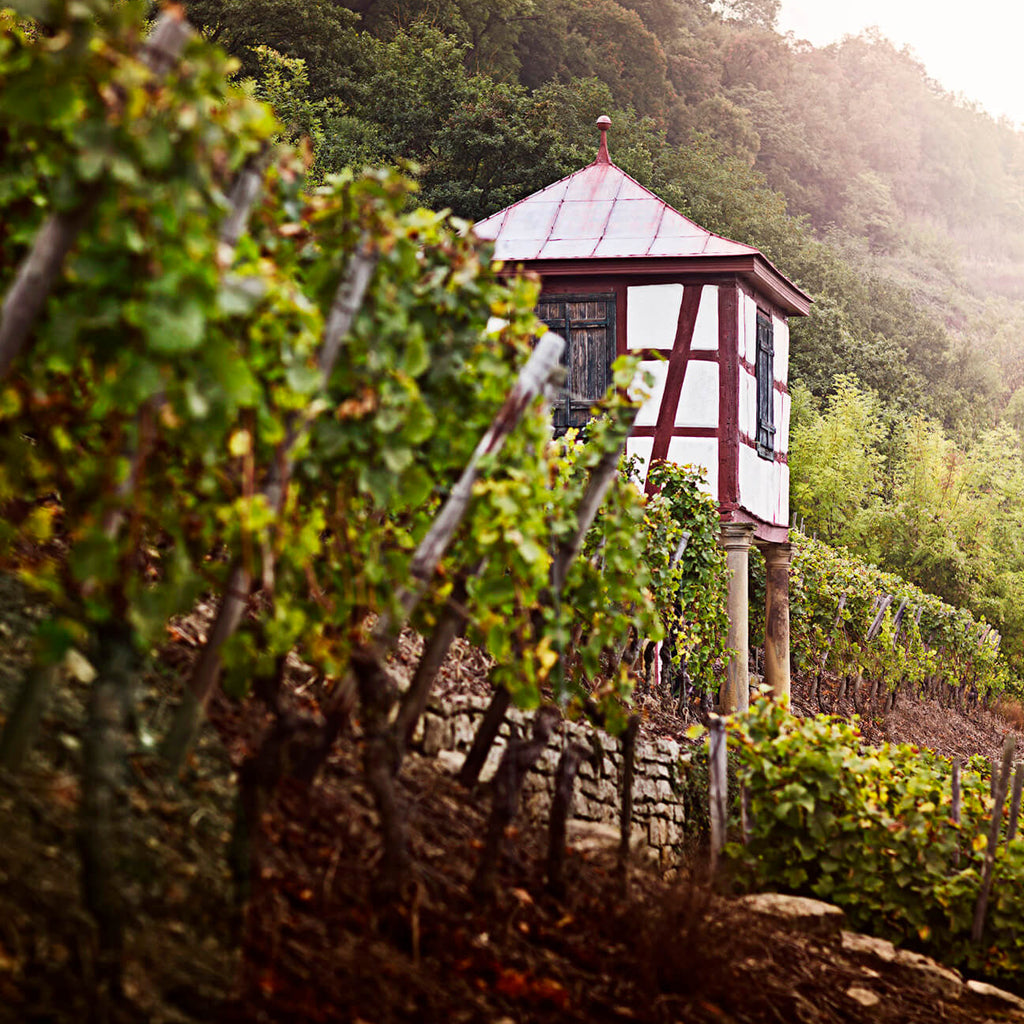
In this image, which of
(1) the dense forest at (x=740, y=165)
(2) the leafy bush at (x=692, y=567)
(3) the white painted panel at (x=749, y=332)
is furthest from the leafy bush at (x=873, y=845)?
(1) the dense forest at (x=740, y=165)

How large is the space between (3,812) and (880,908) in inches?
179

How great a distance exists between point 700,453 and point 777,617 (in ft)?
10.1

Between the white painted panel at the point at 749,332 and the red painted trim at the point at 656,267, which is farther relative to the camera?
the white painted panel at the point at 749,332

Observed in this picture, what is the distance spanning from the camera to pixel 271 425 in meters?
2.79

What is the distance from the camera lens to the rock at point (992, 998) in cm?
536

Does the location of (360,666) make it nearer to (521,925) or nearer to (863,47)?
(521,925)

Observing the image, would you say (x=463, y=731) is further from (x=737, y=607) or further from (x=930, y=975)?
(x=737, y=607)

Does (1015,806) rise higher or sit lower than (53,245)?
higher

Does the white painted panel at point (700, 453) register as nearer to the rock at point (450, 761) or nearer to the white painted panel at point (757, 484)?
the white painted panel at point (757, 484)

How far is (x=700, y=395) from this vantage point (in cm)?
1195

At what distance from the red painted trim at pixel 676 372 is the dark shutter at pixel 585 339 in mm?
642

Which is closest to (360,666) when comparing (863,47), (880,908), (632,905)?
(632,905)

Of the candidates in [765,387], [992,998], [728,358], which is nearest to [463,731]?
[992,998]

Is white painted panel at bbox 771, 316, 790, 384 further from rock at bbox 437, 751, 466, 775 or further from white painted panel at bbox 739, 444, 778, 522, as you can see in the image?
rock at bbox 437, 751, 466, 775
